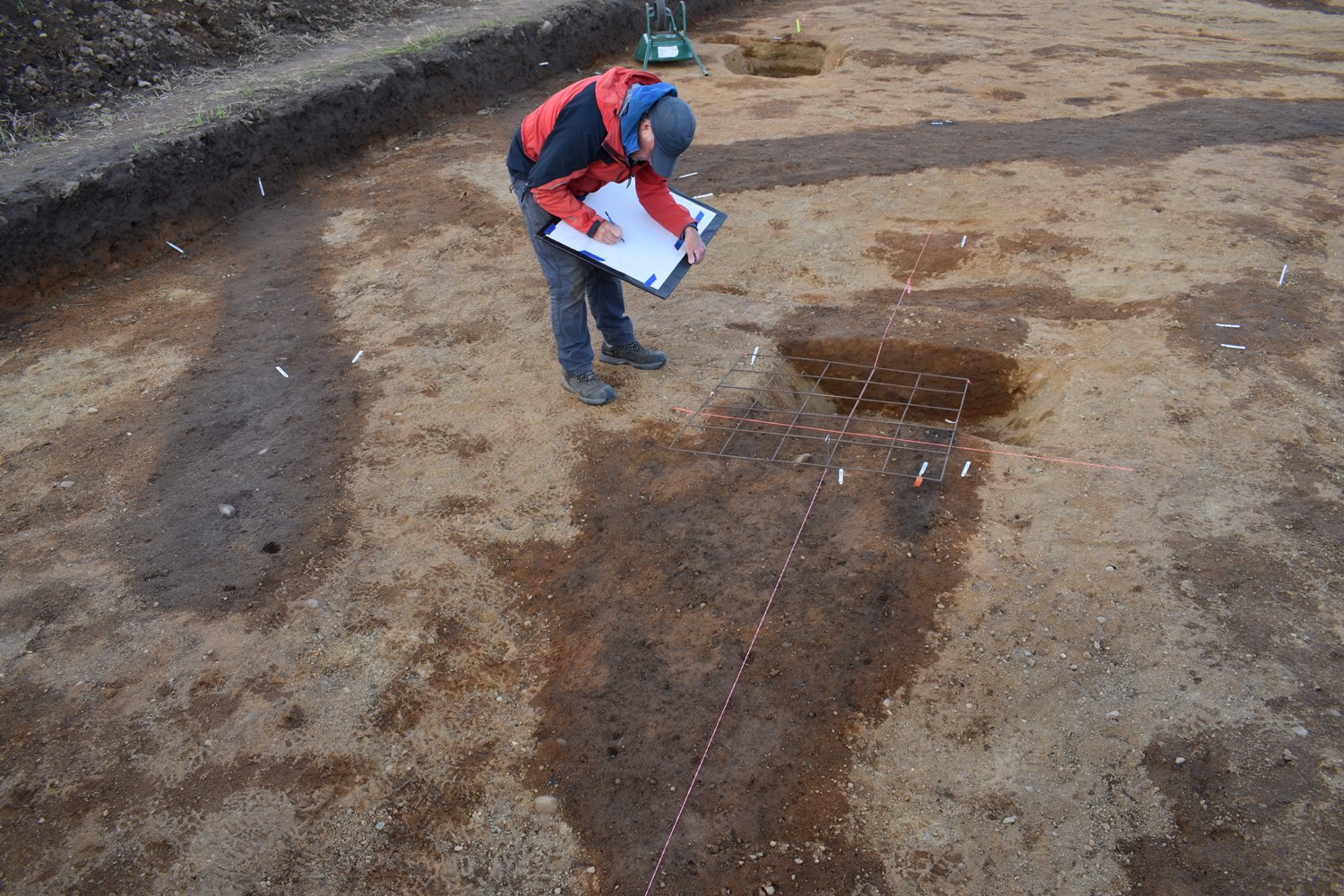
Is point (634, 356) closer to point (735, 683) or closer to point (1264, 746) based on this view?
point (735, 683)

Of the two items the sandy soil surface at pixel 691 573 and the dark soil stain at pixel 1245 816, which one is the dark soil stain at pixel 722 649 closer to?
the sandy soil surface at pixel 691 573

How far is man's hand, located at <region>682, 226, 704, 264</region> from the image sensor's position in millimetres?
4008

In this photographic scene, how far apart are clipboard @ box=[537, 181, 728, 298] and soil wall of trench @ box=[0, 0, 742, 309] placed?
404 centimetres

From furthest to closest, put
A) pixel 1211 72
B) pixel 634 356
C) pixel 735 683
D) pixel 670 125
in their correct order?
pixel 1211 72, pixel 634 356, pixel 670 125, pixel 735 683

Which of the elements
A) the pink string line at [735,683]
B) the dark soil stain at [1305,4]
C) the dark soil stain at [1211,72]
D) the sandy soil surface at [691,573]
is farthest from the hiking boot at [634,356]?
the dark soil stain at [1305,4]

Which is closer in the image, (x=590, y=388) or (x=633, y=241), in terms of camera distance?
(x=633, y=241)

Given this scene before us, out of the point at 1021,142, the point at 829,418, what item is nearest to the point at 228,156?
the point at 829,418

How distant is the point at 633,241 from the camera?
4047 mm

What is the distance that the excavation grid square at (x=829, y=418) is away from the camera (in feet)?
13.1

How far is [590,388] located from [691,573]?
4.62 feet

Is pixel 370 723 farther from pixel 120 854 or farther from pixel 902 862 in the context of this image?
pixel 902 862

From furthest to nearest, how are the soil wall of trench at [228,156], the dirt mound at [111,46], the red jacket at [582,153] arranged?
1. the dirt mound at [111,46]
2. the soil wall of trench at [228,156]
3. the red jacket at [582,153]

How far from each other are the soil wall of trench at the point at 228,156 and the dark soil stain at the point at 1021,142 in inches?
118

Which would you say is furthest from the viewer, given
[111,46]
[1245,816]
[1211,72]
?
[1211,72]
